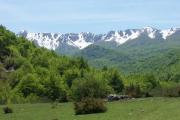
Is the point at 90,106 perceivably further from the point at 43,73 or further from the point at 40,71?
the point at 40,71

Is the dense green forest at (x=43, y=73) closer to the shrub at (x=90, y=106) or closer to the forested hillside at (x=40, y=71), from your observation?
the forested hillside at (x=40, y=71)

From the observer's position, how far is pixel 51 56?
17000cm

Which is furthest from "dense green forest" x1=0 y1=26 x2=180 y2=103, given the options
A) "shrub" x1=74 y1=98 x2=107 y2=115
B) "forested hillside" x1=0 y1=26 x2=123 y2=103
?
"shrub" x1=74 y1=98 x2=107 y2=115

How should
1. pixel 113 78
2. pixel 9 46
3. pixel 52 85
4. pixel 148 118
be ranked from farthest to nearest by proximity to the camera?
pixel 9 46
pixel 113 78
pixel 52 85
pixel 148 118

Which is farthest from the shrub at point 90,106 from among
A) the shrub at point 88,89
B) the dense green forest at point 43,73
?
the dense green forest at point 43,73

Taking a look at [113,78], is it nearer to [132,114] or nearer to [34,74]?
[34,74]

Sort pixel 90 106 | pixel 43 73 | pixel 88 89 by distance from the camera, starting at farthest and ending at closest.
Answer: pixel 43 73 → pixel 88 89 → pixel 90 106

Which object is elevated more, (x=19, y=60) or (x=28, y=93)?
(x=19, y=60)

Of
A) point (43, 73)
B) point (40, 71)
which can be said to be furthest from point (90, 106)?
point (40, 71)

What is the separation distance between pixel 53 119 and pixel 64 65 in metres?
119

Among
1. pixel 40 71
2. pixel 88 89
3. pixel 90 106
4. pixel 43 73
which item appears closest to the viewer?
pixel 90 106

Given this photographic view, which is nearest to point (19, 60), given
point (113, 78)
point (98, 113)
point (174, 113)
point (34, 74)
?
point (34, 74)

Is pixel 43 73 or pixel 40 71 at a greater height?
pixel 40 71

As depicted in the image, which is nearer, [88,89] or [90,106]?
[90,106]
